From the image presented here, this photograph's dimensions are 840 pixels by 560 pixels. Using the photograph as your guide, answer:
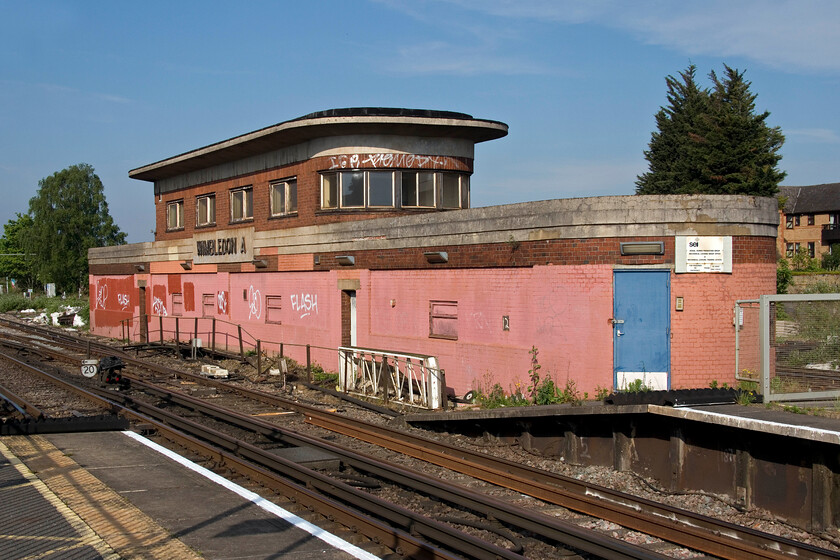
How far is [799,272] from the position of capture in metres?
45.1

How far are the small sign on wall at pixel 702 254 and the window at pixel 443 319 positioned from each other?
545 centimetres

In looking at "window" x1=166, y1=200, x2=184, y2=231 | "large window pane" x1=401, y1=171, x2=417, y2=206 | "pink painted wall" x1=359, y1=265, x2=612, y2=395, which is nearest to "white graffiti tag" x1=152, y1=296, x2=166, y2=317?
"window" x1=166, y1=200, x2=184, y2=231

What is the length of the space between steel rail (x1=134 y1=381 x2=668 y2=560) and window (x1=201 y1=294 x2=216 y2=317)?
1459 centimetres

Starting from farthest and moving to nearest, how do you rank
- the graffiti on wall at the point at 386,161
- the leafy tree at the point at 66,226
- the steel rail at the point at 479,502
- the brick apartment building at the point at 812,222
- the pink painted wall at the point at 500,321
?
the leafy tree at the point at 66,226 < the brick apartment building at the point at 812,222 < the graffiti on wall at the point at 386,161 < the pink painted wall at the point at 500,321 < the steel rail at the point at 479,502

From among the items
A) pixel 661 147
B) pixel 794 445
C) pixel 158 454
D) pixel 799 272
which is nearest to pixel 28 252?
pixel 661 147

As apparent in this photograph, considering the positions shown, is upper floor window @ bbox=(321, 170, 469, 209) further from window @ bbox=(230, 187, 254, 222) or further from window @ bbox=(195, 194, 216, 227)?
window @ bbox=(195, 194, 216, 227)

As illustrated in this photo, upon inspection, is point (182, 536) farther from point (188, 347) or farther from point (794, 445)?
point (188, 347)

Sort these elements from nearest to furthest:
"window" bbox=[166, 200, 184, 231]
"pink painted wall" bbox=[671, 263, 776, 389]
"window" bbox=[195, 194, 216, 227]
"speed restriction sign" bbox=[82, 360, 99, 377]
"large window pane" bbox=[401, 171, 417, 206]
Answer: "pink painted wall" bbox=[671, 263, 776, 389] → "speed restriction sign" bbox=[82, 360, 99, 377] → "large window pane" bbox=[401, 171, 417, 206] → "window" bbox=[195, 194, 216, 227] → "window" bbox=[166, 200, 184, 231]

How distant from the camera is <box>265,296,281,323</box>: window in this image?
24.8 metres

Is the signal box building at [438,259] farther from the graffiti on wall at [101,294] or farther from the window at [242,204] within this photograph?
the graffiti on wall at [101,294]

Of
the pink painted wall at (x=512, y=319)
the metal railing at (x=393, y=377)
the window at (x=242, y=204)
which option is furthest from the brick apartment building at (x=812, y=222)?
the metal railing at (x=393, y=377)

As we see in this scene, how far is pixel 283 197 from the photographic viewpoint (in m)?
24.4

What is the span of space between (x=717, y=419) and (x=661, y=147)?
177 feet

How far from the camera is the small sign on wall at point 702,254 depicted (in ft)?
44.0
